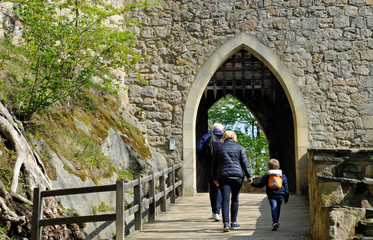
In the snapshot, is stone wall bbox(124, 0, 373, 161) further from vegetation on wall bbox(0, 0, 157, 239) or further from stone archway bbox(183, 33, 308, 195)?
vegetation on wall bbox(0, 0, 157, 239)

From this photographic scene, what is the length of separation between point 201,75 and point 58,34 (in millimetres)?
3820

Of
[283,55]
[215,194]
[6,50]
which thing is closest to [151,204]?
[215,194]

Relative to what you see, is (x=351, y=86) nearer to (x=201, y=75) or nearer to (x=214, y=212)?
(x=201, y=75)

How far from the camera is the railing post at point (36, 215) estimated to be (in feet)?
13.3

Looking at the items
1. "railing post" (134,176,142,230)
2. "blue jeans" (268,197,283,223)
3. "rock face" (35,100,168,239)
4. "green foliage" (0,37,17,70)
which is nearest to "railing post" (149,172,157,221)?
"rock face" (35,100,168,239)

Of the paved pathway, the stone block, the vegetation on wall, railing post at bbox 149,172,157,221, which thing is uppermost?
the vegetation on wall

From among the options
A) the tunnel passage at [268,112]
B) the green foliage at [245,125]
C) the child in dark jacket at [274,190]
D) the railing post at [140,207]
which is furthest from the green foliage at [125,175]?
the green foliage at [245,125]

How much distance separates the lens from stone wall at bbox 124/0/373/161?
8.58 meters

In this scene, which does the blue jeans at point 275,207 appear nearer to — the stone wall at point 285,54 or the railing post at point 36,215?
the railing post at point 36,215

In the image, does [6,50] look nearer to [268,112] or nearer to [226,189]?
[226,189]

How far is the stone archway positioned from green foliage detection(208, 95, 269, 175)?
47.2ft

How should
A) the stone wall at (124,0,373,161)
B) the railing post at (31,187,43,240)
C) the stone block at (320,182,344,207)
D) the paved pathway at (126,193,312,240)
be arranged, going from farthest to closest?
the stone wall at (124,0,373,161) → the paved pathway at (126,193,312,240) → the railing post at (31,187,43,240) → the stone block at (320,182,344,207)

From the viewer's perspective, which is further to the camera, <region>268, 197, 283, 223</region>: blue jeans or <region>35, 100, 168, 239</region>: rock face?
<region>268, 197, 283, 223</region>: blue jeans

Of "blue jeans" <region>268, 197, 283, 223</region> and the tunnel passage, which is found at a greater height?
the tunnel passage
